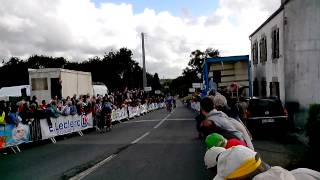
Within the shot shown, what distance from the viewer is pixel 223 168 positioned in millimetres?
2725

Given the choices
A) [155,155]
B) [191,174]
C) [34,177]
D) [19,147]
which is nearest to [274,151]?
[155,155]

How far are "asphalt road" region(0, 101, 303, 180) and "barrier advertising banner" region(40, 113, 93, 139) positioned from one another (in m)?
0.84

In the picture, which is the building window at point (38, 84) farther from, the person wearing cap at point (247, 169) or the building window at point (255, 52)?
the person wearing cap at point (247, 169)

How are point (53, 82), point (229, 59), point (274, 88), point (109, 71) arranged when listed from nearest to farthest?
point (229, 59) < point (274, 88) < point (53, 82) < point (109, 71)

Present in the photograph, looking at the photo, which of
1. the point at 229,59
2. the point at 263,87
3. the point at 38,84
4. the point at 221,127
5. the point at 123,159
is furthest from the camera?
the point at 38,84

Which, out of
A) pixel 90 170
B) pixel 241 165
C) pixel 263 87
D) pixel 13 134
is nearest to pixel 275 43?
pixel 263 87

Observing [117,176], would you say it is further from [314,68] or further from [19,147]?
[314,68]

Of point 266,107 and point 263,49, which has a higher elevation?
point 263,49

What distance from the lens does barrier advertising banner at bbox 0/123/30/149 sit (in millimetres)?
16719

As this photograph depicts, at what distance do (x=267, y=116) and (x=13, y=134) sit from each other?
951 cm

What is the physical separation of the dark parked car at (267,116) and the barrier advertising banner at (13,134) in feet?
27.8

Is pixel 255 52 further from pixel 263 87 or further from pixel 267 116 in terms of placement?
pixel 267 116

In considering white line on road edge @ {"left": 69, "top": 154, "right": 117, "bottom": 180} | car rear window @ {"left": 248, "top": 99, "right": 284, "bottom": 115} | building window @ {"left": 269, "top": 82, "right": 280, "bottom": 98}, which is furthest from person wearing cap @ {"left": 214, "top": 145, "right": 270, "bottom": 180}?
building window @ {"left": 269, "top": 82, "right": 280, "bottom": 98}

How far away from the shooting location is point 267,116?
19.3 meters
